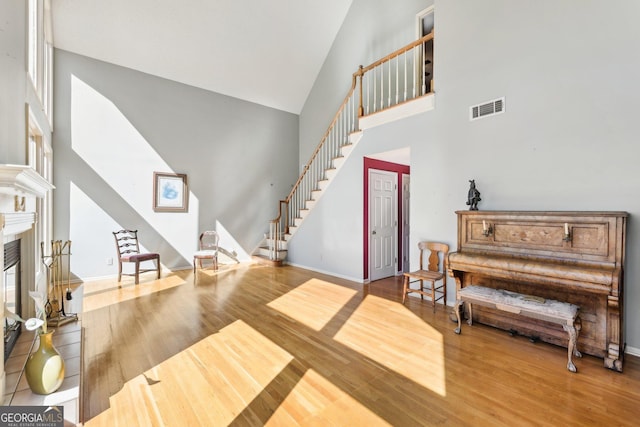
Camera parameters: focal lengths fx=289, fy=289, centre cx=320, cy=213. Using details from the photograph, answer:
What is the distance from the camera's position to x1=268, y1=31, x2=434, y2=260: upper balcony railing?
525cm

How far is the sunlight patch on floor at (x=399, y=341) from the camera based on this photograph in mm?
2355

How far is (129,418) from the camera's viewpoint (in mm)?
1837

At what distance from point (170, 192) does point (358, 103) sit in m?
4.38

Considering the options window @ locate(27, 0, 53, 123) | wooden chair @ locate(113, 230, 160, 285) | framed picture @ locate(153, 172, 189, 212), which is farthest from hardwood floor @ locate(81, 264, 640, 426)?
window @ locate(27, 0, 53, 123)

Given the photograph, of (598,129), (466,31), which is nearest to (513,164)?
(598,129)

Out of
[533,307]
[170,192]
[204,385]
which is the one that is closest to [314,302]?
[204,385]

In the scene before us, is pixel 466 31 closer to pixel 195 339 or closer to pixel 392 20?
pixel 392 20

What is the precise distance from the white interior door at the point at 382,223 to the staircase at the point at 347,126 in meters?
0.86

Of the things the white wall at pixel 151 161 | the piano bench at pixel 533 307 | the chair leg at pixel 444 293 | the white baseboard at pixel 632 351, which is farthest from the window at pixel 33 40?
the white baseboard at pixel 632 351

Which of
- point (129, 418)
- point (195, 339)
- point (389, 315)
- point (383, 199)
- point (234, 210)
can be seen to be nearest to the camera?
point (129, 418)

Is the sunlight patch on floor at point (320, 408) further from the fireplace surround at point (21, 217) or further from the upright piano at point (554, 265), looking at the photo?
the upright piano at point (554, 265)

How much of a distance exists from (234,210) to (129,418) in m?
5.39

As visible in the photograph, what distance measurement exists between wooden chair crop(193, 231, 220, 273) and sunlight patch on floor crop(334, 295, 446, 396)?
3471 mm

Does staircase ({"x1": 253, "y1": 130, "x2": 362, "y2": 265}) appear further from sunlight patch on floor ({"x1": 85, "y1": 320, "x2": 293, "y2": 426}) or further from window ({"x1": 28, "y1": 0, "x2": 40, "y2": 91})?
window ({"x1": 28, "y1": 0, "x2": 40, "y2": 91})
